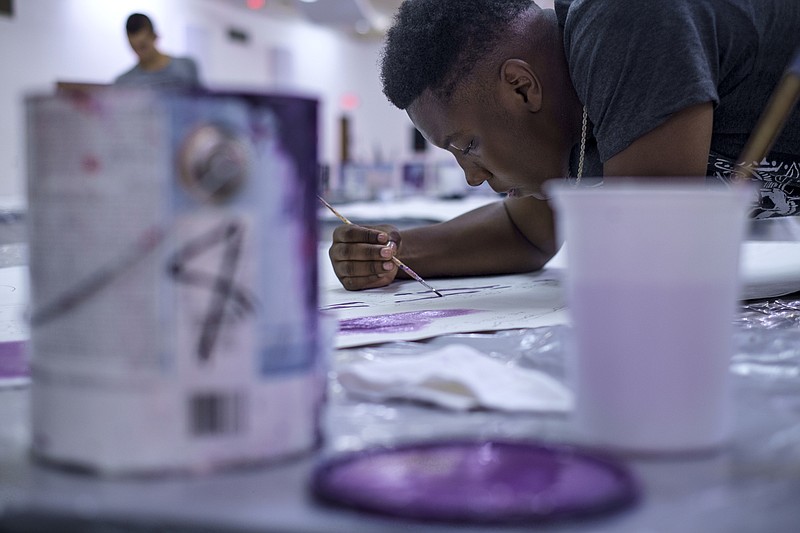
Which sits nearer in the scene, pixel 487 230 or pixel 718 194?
pixel 718 194

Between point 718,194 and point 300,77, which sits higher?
point 300,77

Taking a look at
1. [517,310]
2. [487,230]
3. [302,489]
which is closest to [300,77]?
[487,230]

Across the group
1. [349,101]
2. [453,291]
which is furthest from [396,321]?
[349,101]

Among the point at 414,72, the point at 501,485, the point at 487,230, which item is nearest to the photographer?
the point at 501,485

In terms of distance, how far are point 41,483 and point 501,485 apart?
0.19m

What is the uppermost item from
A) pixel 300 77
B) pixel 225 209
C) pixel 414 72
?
pixel 300 77

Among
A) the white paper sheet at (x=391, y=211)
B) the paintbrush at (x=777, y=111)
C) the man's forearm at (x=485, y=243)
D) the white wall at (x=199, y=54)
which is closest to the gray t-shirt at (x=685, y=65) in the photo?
the man's forearm at (x=485, y=243)

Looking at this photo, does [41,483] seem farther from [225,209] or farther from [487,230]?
[487,230]

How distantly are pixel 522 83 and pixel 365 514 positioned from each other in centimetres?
102

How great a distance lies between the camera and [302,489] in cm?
32

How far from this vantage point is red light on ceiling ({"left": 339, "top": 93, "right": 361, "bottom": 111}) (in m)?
8.28

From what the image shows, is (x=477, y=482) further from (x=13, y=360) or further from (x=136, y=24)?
(x=136, y=24)

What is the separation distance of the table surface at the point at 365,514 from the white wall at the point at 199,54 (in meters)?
3.05

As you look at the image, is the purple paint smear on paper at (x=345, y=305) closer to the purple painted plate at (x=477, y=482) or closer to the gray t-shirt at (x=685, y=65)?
the gray t-shirt at (x=685, y=65)
